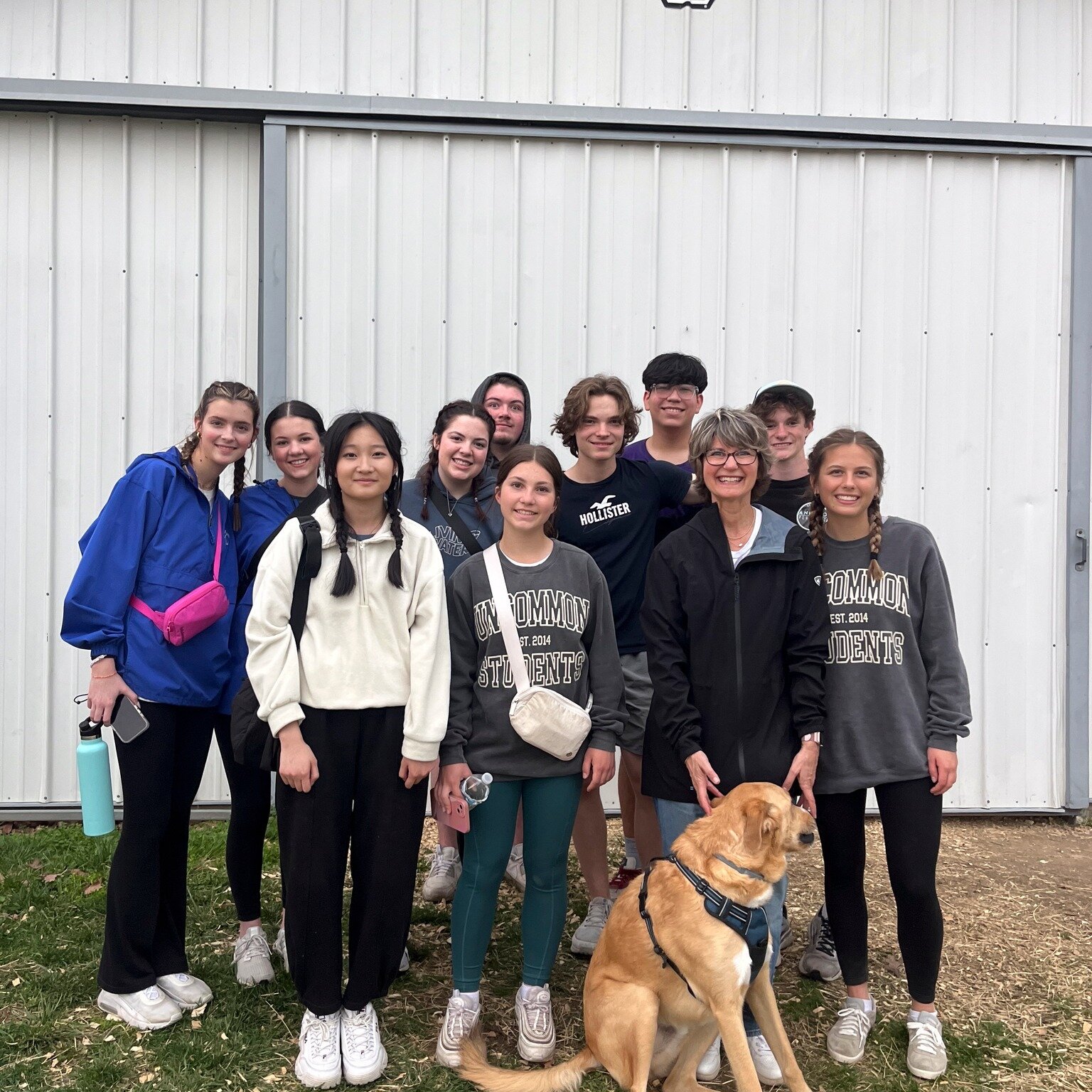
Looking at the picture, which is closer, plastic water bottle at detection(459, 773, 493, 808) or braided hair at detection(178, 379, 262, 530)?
plastic water bottle at detection(459, 773, 493, 808)

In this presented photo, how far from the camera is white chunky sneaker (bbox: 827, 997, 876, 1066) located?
3131mm

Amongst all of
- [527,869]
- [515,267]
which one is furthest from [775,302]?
[527,869]

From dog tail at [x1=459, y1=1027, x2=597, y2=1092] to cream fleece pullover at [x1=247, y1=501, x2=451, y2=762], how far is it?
897mm

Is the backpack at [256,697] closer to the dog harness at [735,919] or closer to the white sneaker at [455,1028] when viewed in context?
the white sneaker at [455,1028]

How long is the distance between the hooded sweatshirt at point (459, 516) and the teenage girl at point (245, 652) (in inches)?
14.3

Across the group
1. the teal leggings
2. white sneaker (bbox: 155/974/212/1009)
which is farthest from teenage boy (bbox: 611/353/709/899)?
white sneaker (bbox: 155/974/212/1009)

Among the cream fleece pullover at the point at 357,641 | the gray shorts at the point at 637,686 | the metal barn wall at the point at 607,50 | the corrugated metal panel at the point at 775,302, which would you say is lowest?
the gray shorts at the point at 637,686

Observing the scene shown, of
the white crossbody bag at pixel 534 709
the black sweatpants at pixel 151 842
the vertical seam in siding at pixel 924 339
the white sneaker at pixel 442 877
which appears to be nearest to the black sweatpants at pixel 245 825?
the black sweatpants at pixel 151 842

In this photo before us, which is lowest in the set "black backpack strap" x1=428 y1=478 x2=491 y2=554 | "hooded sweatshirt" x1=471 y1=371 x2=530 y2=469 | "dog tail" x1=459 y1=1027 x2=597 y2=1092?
"dog tail" x1=459 y1=1027 x2=597 y2=1092

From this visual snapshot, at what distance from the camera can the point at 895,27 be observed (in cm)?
546

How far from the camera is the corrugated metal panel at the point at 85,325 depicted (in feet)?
17.5

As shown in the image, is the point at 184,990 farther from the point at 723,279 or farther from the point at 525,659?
the point at 723,279

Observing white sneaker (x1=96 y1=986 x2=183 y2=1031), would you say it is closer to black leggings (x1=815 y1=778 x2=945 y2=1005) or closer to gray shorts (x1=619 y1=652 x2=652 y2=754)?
gray shorts (x1=619 y1=652 x2=652 y2=754)

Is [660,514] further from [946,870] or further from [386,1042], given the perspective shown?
[946,870]
